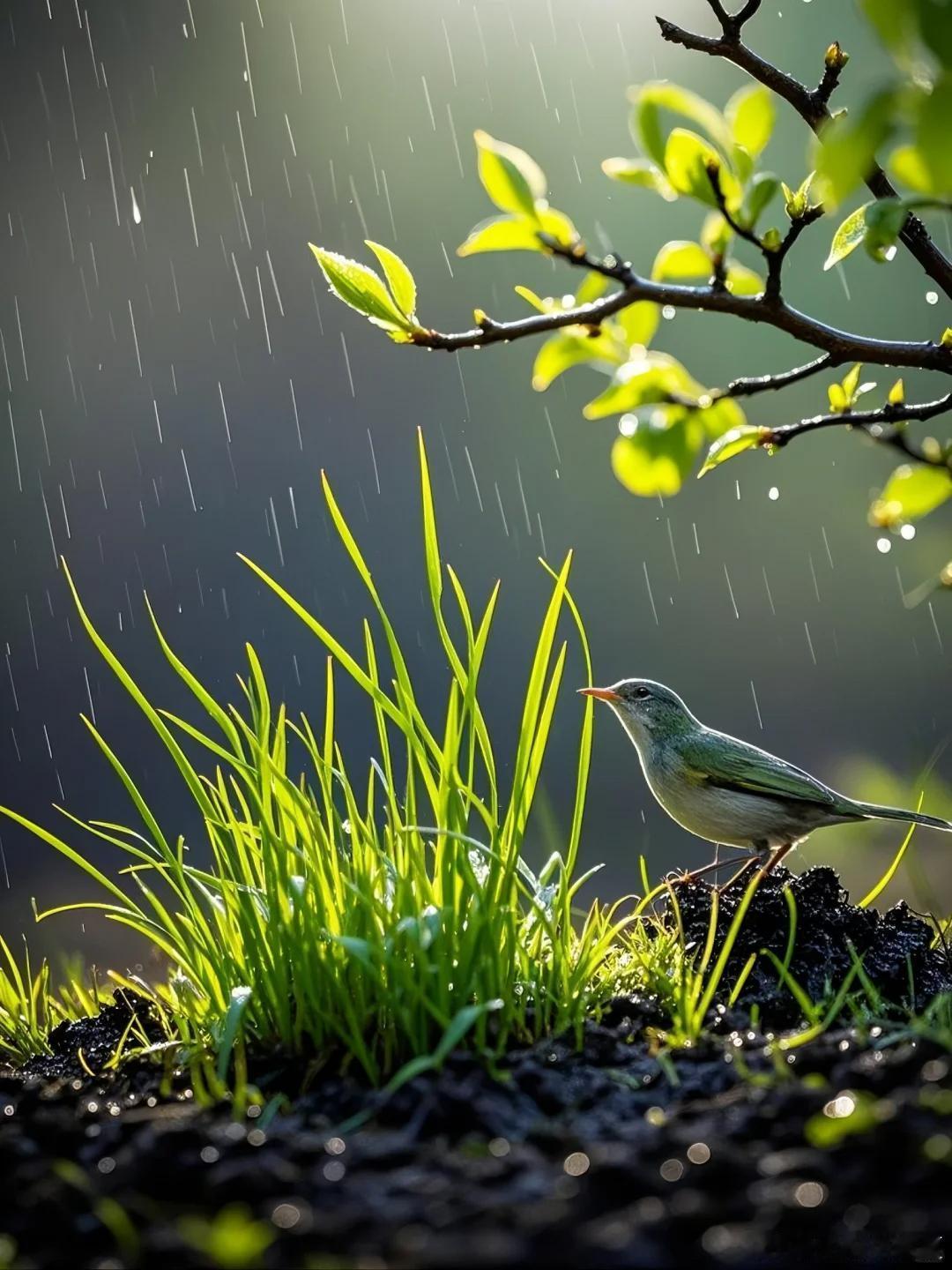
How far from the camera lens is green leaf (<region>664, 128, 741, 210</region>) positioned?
912 mm

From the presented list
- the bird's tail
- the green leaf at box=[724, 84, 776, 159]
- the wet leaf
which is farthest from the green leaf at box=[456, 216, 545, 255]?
the bird's tail

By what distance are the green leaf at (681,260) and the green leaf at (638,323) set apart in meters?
0.04

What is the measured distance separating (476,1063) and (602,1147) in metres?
0.34

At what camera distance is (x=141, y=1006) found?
1654 mm

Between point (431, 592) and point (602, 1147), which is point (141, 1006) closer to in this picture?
point (431, 592)

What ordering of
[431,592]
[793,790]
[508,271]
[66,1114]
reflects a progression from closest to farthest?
[66,1114] < [431,592] < [793,790] < [508,271]

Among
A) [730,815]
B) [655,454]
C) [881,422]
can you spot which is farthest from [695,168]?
[730,815]

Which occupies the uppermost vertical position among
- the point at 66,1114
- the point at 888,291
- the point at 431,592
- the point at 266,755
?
the point at 888,291

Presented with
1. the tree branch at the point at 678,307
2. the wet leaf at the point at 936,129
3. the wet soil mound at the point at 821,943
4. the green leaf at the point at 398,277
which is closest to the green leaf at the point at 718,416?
the tree branch at the point at 678,307

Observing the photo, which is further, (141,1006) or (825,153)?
(141,1006)

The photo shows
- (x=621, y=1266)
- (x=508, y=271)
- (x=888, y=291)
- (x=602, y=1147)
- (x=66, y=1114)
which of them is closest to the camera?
(x=621, y=1266)

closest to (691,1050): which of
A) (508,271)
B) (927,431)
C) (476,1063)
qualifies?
(476,1063)

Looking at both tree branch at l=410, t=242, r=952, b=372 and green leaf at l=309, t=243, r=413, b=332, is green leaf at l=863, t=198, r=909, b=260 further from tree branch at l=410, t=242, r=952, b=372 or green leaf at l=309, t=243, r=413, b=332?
green leaf at l=309, t=243, r=413, b=332

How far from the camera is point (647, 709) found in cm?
222
